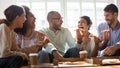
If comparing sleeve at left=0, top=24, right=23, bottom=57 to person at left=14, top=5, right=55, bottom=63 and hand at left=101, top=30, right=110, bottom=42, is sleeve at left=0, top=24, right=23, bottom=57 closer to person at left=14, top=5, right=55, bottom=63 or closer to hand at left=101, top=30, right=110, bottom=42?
person at left=14, top=5, right=55, bottom=63

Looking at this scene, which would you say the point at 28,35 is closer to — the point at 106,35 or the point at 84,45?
the point at 84,45

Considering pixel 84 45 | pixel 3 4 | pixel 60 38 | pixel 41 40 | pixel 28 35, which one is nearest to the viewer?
pixel 41 40

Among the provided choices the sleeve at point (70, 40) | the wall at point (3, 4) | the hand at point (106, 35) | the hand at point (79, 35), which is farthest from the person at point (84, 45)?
the wall at point (3, 4)

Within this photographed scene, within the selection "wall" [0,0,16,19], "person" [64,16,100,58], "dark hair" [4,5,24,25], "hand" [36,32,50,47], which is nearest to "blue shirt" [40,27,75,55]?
"person" [64,16,100,58]

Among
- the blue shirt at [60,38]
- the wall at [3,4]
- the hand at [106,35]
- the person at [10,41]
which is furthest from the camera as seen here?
the wall at [3,4]

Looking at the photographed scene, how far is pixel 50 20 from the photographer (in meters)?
2.88

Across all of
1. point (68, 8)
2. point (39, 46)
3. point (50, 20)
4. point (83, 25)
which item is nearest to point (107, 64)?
point (39, 46)

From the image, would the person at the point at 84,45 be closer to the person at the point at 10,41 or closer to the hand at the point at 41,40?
the hand at the point at 41,40

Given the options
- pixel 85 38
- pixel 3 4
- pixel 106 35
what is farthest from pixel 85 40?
pixel 3 4

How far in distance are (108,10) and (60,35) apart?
2.14ft

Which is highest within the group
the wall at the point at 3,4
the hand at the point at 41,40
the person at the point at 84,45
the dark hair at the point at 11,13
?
the wall at the point at 3,4

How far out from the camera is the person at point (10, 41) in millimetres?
1767

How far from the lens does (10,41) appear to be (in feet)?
6.35

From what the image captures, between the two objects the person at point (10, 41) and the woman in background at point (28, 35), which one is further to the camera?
the woman in background at point (28, 35)
